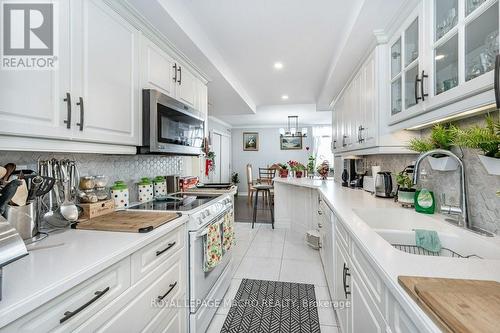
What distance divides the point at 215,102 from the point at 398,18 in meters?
3.13

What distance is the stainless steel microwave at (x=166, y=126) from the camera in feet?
5.63

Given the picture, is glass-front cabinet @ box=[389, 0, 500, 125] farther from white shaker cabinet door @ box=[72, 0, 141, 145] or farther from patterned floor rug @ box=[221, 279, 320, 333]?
white shaker cabinet door @ box=[72, 0, 141, 145]

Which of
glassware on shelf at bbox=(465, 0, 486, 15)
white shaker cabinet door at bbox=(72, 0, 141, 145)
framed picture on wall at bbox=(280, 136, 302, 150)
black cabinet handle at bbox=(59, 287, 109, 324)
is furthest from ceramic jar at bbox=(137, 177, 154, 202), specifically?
framed picture on wall at bbox=(280, 136, 302, 150)

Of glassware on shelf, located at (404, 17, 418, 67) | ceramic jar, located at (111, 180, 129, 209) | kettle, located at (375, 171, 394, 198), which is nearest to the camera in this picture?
glassware on shelf, located at (404, 17, 418, 67)

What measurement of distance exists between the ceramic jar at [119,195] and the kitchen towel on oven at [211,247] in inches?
25.5

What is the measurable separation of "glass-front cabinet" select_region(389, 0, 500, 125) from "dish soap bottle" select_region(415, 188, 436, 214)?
1.71 ft

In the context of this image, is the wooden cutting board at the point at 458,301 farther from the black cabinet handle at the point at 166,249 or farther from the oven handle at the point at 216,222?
the oven handle at the point at 216,222

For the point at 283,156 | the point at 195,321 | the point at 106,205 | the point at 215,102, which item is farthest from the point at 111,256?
the point at 283,156

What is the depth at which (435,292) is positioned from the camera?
0.59 meters

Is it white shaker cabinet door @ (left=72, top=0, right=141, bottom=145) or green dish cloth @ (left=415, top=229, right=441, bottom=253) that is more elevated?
white shaker cabinet door @ (left=72, top=0, right=141, bottom=145)

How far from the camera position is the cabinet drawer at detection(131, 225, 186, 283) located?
108cm

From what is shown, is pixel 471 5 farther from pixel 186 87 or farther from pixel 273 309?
pixel 273 309

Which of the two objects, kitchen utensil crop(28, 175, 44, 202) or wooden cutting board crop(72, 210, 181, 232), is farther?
wooden cutting board crop(72, 210, 181, 232)

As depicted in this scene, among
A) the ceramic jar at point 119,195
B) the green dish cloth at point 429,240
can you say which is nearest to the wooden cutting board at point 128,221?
the ceramic jar at point 119,195
